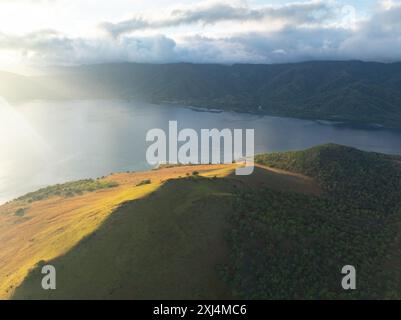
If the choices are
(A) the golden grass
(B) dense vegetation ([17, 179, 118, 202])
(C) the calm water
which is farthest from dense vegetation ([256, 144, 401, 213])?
(C) the calm water

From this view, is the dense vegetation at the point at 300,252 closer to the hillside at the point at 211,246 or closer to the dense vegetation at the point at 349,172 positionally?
the hillside at the point at 211,246

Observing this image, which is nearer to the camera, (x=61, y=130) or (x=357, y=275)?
(x=357, y=275)

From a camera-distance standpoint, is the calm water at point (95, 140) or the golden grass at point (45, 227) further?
the calm water at point (95, 140)

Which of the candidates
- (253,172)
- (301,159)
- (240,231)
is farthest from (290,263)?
(301,159)

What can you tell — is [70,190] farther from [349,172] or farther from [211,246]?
[349,172]

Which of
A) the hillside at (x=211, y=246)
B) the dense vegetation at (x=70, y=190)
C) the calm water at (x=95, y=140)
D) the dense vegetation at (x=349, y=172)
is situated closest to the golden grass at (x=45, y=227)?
the hillside at (x=211, y=246)

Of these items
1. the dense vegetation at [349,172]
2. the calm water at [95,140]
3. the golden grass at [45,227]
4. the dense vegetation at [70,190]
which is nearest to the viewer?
the golden grass at [45,227]

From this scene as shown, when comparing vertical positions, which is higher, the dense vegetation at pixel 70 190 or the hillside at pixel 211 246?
the dense vegetation at pixel 70 190
